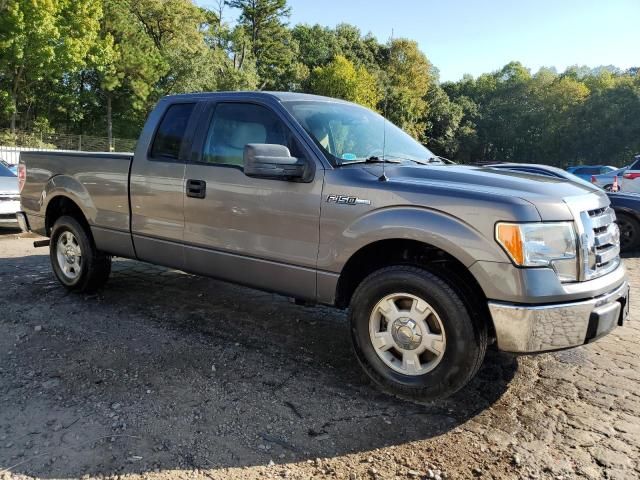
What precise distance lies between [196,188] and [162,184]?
1.49ft

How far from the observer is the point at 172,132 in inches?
183

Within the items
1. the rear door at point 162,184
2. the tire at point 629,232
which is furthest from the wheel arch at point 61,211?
the tire at point 629,232

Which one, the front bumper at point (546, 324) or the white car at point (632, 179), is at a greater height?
the white car at point (632, 179)

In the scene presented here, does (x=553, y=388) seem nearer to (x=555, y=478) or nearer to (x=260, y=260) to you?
(x=555, y=478)

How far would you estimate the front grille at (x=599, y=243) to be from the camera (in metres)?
3.03

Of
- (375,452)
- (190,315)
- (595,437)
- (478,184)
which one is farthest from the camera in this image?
(190,315)

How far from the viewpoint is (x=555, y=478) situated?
2580mm

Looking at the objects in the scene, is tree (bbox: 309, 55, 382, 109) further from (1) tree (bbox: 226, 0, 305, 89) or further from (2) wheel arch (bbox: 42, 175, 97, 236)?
(2) wheel arch (bbox: 42, 175, 97, 236)

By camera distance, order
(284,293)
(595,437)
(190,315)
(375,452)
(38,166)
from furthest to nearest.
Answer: (38,166) < (190,315) < (284,293) < (595,437) < (375,452)

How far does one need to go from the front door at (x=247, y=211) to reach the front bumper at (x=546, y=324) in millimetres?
1295

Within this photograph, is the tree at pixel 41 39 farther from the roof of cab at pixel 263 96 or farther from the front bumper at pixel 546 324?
the front bumper at pixel 546 324

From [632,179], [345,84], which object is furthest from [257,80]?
[632,179]

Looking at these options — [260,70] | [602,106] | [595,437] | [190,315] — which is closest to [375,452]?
[595,437]

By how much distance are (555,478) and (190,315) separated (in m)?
3.33
